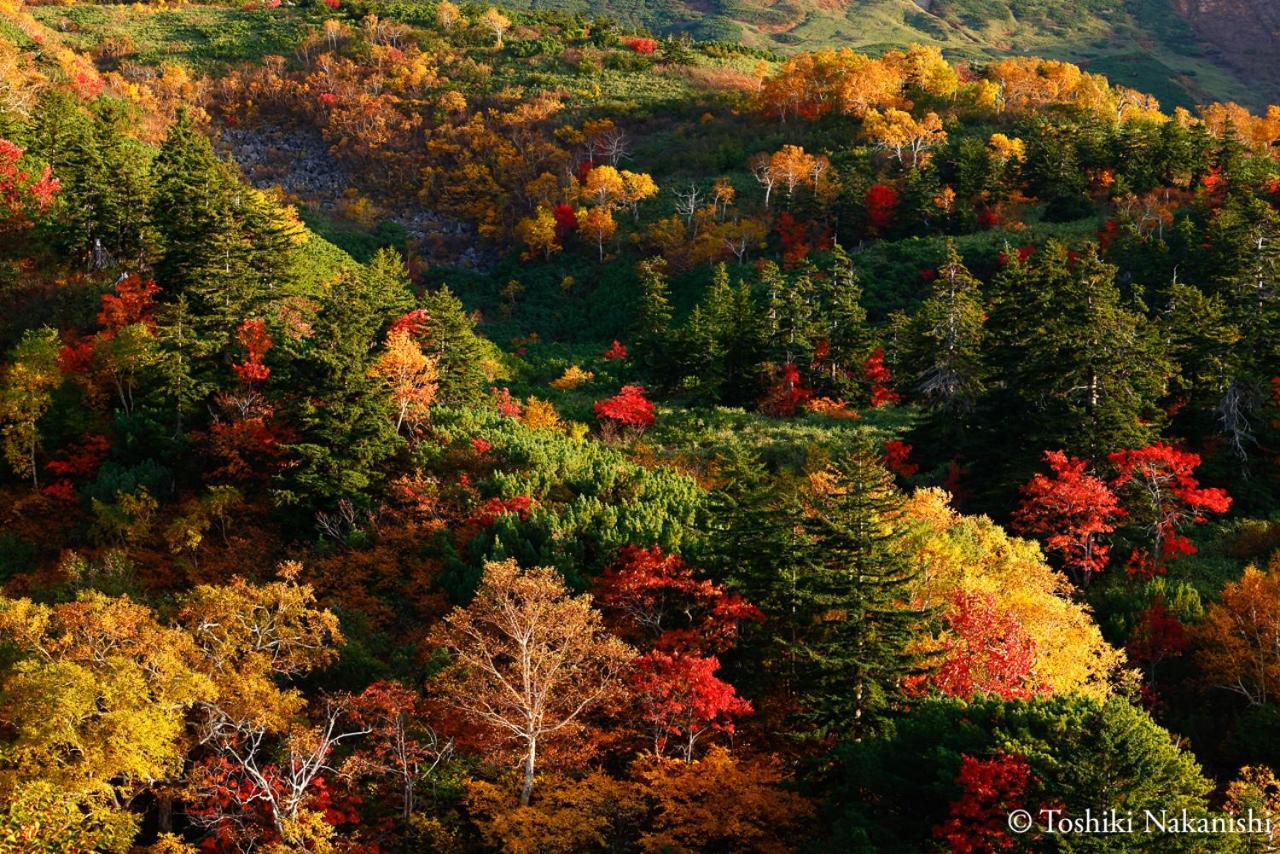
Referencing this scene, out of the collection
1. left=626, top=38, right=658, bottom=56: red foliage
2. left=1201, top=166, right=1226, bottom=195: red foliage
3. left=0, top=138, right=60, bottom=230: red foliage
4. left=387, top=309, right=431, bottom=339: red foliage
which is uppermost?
left=1201, top=166, right=1226, bottom=195: red foliage

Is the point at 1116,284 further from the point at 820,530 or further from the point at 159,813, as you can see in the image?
the point at 159,813

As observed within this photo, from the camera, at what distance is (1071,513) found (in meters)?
41.8

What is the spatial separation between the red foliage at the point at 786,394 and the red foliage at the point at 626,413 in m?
9.26

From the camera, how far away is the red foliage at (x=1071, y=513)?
1603 inches

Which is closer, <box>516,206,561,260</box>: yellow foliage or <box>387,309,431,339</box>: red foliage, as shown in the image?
<box>387,309,431,339</box>: red foliage

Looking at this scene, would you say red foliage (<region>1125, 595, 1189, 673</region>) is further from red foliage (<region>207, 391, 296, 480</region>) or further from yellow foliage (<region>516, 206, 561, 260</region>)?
yellow foliage (<region>516, 206, 561, 260</region>)

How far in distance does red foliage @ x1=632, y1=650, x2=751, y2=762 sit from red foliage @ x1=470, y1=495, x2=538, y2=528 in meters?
12.2

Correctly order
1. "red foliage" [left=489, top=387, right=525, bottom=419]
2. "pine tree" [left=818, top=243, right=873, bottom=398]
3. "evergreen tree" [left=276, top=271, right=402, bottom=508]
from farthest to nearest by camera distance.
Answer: "pine tree" [left=818, top=243, right=873, bottom=398], "red foliage" [left=489, top=387, right=525, bottom=419], "evergreen tree" [left=276, top=271, right=402, bottom=508]

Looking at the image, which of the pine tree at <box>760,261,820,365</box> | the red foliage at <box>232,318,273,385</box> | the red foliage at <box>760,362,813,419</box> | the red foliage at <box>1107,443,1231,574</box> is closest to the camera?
the red foliage at <box>1107,443,1231,574</box>

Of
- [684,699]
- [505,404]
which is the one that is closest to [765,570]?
[684,699]

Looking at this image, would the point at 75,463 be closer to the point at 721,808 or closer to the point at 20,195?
the point at 20,195

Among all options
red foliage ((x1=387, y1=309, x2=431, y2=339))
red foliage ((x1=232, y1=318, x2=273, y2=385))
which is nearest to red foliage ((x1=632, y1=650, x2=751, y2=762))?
red foliage ((x1=232, y1=318, x2=273, y2=385))

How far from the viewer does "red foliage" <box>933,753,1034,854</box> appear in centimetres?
2108

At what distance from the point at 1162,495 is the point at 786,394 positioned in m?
25.1
